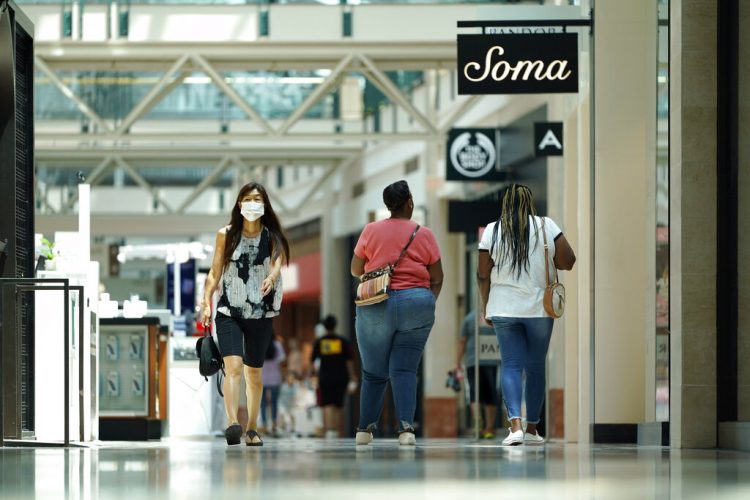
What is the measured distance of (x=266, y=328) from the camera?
1126 centimetres

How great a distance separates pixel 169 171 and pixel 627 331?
27.8 meters

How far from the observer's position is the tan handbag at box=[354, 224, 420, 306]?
35.7 ft

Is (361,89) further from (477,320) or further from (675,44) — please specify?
(675,44)

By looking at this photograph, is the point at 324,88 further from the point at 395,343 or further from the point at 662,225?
the point at 395,343

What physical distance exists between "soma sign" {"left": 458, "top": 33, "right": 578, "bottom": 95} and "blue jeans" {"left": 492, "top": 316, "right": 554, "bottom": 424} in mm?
2794

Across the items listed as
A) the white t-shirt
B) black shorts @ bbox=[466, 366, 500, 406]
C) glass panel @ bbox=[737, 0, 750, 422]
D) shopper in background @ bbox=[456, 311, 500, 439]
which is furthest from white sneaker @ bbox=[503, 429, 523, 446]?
black shorts @ bbox=[466, 366, 500, 406]

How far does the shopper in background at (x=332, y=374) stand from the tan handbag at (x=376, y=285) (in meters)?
14.0

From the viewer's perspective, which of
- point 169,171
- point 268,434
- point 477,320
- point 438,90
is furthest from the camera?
point 169,171

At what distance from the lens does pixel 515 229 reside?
1113 cm

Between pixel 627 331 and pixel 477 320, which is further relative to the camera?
pixel 477 320

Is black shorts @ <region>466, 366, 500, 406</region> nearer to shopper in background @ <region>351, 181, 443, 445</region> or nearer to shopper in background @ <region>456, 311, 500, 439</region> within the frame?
shopper in background @ <region>456, 311, 500, 439</region>

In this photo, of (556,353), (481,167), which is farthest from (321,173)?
(556,353)

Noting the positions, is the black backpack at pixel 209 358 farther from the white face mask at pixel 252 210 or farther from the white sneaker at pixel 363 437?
the white sneaker at pixel 363 437

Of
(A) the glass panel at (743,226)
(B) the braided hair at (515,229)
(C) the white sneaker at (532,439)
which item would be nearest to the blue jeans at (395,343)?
(B) the braided hair at (515,229)
